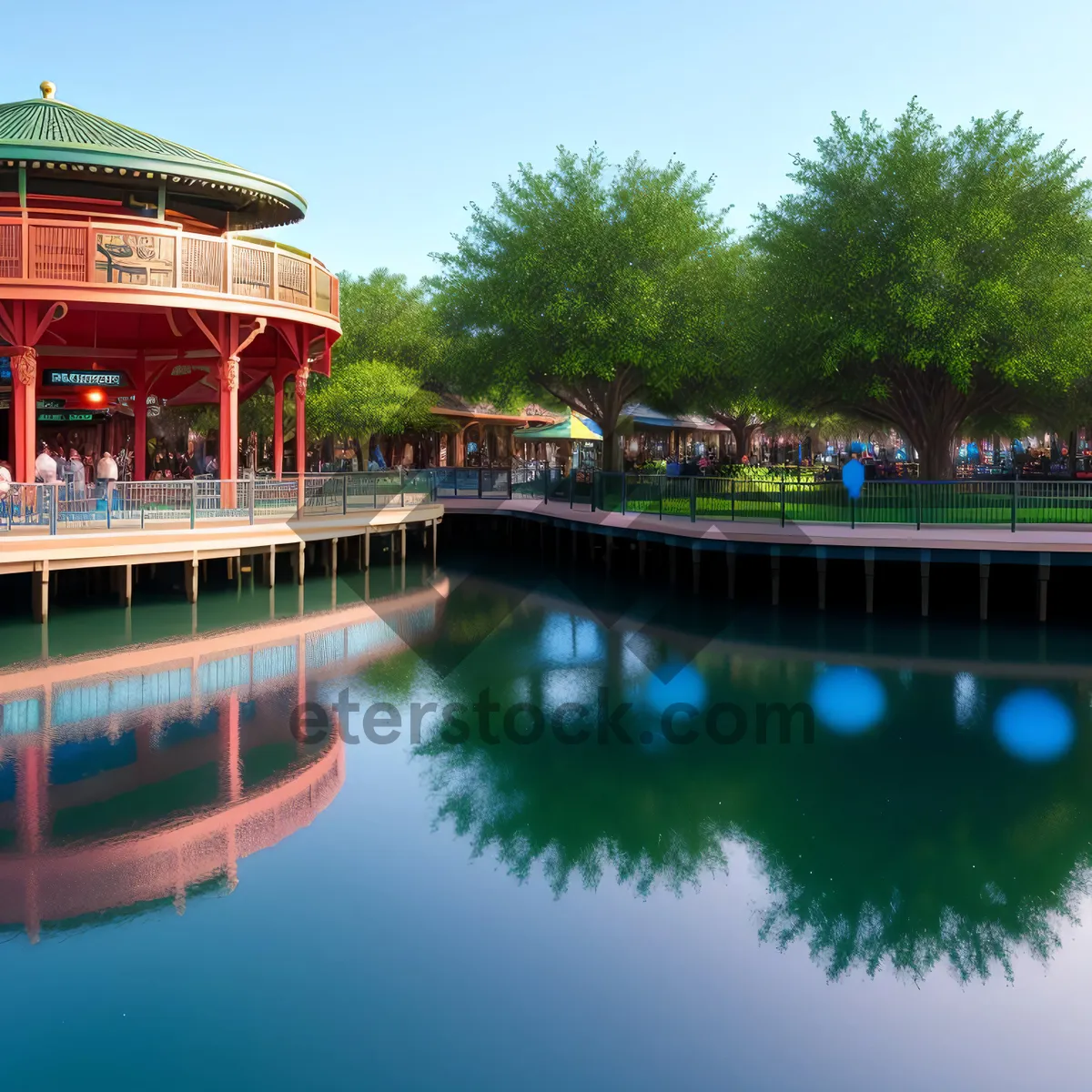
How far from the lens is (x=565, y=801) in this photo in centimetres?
1359

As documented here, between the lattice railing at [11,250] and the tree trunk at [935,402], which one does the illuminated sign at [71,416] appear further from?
the tree trunk at [935,402]

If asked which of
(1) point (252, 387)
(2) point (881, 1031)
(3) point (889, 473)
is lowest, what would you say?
(2) point (881, 1031)

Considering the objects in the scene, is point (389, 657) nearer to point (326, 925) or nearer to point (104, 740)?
point (104, 740)

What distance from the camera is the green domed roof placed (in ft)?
86.6

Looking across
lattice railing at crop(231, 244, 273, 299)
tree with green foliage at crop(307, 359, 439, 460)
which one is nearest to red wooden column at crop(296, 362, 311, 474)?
lattice railing at crop(231, 244, 273, 299)

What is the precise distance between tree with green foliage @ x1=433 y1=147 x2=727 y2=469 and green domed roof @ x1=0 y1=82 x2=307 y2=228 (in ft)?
42.0

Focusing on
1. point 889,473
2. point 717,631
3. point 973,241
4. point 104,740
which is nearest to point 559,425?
point 889,473

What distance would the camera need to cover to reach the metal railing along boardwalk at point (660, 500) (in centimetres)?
2470

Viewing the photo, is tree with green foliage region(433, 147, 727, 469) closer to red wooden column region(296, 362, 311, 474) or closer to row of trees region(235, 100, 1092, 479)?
row of trees region(235, 100, 1092, 479)

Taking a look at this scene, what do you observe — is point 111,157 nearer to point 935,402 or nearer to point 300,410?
point 300,410

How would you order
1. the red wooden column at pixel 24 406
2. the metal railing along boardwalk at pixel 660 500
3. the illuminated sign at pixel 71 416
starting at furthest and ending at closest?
1. the illuminated sign at pixel 71 416
2. the red wooden column at pixel 24 406
3. the metal railing along boardwalk at pixel 660 500

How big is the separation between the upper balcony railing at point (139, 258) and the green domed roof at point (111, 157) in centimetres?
127

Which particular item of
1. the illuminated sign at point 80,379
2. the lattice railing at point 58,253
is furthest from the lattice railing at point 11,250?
the illuminated sign at point 80,379

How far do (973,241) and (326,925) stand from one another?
28125mm
